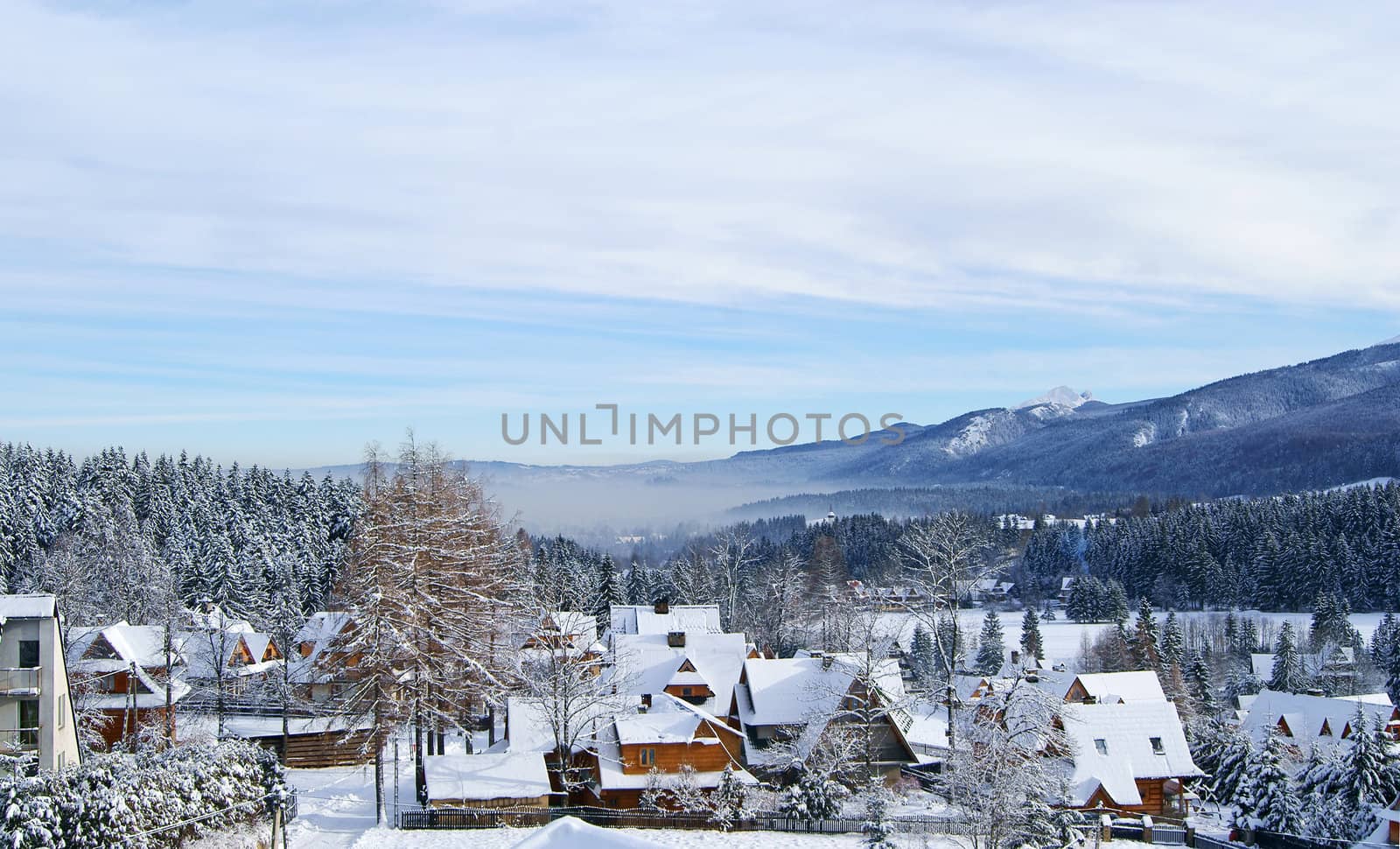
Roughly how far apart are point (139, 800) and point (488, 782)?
39.9 feet

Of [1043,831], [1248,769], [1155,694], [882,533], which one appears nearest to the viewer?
[1043,831]

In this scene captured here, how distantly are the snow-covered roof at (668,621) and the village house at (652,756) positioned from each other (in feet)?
75.6

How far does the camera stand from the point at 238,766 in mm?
26203

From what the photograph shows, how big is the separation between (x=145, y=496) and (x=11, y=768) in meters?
71.6

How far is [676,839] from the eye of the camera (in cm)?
2819

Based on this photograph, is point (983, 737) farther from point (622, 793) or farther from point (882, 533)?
point (882, 533)

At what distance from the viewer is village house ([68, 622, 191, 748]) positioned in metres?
43.7

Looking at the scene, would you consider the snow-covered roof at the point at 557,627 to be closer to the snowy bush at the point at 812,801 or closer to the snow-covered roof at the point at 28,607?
the snowy bush at the point at 812,801

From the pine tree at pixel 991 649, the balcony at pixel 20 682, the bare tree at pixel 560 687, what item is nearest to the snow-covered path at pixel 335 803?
the bare tree at pixel 560 687

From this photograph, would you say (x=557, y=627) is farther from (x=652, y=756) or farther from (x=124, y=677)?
(x=124, y=677)

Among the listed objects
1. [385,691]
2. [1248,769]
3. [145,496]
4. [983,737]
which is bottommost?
[1248,769]

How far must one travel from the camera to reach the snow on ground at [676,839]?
88.7ft

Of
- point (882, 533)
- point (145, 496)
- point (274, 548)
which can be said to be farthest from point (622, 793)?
point (882, 533)

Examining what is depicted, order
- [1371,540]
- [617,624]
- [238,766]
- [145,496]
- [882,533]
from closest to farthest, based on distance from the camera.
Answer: [238,766] < [617,624] < [145,496] < [1371,540] < [882,533]
